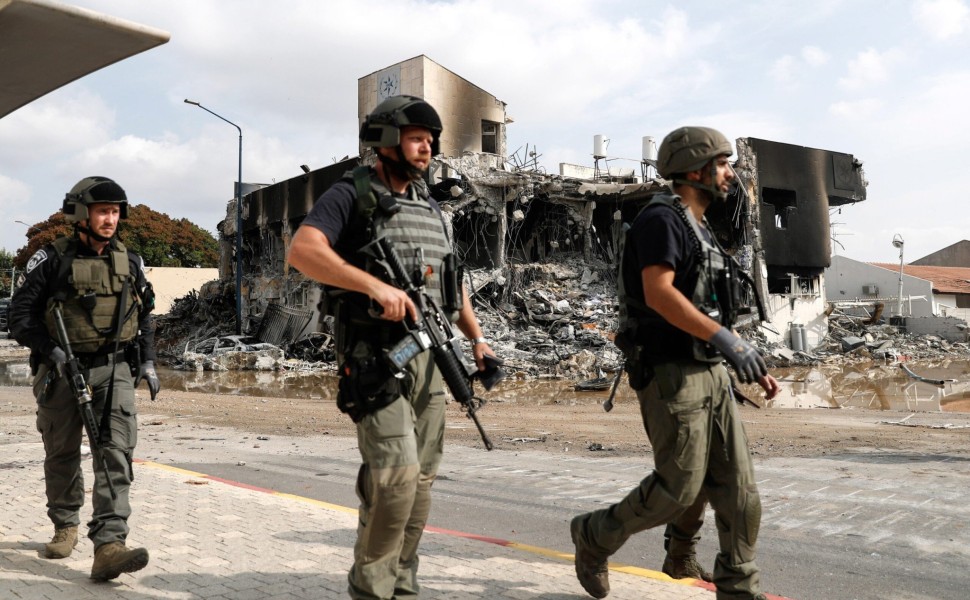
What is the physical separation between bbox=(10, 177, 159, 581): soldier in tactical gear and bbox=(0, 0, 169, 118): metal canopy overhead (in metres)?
0.60

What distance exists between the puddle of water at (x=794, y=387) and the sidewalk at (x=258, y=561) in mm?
10219

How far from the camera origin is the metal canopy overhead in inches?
107

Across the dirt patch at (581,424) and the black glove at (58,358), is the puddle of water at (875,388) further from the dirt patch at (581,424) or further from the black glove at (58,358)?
the black glove at (58,358)

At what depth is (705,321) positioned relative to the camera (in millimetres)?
2639

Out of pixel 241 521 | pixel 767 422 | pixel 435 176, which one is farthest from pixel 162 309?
pixel 241 521

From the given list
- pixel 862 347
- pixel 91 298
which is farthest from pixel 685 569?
pixel 862 347

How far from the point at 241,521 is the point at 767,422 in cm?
813

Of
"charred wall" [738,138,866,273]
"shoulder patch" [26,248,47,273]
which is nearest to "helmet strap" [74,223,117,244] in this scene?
"shoulder patch" [26,248,47,273]

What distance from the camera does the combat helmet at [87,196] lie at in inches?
138

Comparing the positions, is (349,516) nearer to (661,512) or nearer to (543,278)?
(661,512)

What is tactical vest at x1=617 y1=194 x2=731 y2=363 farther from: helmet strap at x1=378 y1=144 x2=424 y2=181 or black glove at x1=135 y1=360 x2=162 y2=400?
black glove at x1=135 y1=360 x2=162 y2=400

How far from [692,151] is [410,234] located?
1139 mm

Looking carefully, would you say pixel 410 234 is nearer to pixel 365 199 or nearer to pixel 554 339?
pixel 365 199

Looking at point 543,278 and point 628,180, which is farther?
point 628,180
